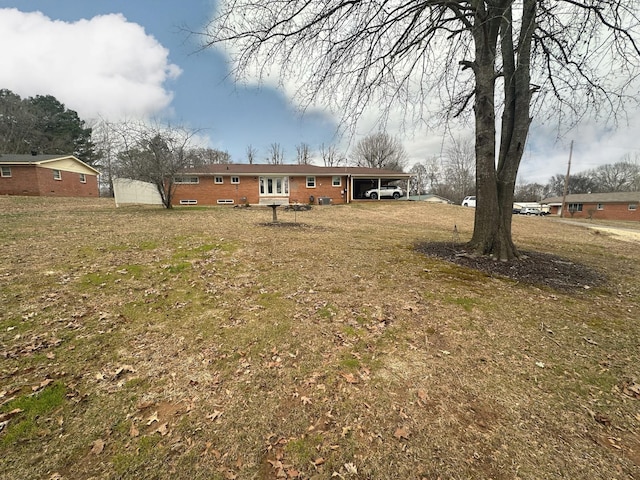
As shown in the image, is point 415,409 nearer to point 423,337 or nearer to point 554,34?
point 423,337

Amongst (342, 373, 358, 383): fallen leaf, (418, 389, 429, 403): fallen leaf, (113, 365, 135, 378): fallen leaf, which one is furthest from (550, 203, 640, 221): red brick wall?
(113, 365, 135, 378): fallen leaf

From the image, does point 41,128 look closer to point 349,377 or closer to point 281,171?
point 281,171

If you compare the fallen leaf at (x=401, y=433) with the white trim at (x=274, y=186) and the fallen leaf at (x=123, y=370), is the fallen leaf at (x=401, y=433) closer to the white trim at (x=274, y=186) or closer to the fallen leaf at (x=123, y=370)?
the fallen leaf at (x=123, y=370)

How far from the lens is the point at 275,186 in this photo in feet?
74.4

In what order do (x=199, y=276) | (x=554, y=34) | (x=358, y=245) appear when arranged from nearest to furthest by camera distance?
(x=199, y=276), (x=554, y=34), (x=358, y=245)

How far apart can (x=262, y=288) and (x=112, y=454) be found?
288 cm

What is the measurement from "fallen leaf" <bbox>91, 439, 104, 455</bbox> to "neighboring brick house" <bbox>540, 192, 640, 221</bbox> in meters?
50.4

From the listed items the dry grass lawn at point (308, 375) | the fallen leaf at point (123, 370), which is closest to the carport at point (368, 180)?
the dry grass lawn at point (308, 375)

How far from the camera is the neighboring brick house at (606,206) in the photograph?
35.6m

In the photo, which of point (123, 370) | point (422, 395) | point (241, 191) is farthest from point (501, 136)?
point (241, 191)

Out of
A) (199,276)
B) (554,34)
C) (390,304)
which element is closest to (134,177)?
(199,276)

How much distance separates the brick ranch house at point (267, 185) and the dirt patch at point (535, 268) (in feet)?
52.8

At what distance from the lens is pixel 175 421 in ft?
7.06

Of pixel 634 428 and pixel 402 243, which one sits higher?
pixel 402 243
